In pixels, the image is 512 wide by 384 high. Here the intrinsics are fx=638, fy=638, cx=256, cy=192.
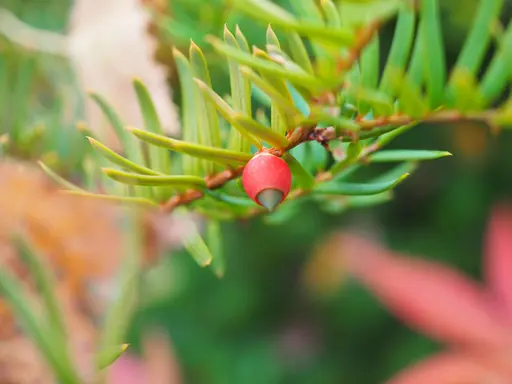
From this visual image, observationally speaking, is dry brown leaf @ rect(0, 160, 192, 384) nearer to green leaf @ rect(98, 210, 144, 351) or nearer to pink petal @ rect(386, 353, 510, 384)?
green leaf @ rect(98, 210, 144, 351)

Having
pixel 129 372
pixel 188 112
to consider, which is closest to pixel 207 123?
pixel 188 112

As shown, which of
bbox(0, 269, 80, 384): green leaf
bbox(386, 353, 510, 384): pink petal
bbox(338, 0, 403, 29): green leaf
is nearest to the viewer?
bbox(338, 0, 403, 29): green leaf

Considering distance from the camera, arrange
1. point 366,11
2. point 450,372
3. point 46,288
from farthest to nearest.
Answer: point 450,372
point 46,288
point 366,11

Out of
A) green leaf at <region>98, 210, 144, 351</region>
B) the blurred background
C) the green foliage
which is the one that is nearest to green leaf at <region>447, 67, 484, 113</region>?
the green foliage

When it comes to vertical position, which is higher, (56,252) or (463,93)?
(56,252)

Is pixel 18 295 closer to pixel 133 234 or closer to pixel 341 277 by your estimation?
pixel 133 234

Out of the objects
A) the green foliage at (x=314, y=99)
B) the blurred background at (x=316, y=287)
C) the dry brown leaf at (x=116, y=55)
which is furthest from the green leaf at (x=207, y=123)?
the blurred background at (x=316, y=287)

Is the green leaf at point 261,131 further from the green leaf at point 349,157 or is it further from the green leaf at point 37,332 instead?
the green leaf at point 37,332

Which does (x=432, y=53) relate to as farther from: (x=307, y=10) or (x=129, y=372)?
(x=129, y=372)
